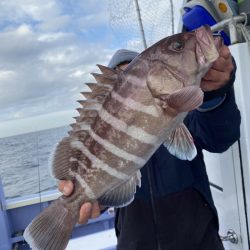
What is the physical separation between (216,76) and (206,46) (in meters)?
0.26

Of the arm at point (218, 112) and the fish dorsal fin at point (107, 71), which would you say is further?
the arm at point (218, 112)

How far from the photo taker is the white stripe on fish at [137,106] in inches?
50.4

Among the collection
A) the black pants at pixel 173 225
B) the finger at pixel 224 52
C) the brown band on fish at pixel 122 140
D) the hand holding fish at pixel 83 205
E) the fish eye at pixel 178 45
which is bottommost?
the black pants at pixel 173 225

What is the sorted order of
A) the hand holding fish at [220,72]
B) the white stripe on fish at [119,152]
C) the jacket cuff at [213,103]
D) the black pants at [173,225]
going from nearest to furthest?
the white stripe on fish at [119,152] → the hand holding fish at [220,72] → the jacket cuff at [213,103] → the black pants at [173,225]

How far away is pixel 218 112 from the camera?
170 centimetres

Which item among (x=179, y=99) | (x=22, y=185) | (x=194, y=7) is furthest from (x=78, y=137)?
(x=22, y=185)

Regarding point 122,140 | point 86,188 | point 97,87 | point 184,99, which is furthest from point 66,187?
point 184,99

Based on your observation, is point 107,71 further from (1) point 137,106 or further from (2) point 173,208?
(2) point 173,208

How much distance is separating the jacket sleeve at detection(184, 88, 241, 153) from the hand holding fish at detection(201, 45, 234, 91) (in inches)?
5.8

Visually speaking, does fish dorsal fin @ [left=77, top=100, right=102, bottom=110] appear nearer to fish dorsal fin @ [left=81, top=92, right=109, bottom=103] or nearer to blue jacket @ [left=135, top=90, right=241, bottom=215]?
fish dorsal fin @ [left=81, top=92, right=109, bottom=103]

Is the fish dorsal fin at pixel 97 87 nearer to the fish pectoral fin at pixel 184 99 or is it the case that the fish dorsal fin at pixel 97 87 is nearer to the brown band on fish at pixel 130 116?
the brown band on fish at pixel 130 116

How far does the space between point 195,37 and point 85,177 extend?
0.68 meters

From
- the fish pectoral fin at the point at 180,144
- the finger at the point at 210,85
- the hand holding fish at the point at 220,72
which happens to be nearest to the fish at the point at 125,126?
the fish pectoral fin at the point at 180,144

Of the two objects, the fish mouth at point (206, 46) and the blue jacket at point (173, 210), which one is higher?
the fish mouth at point (206, 46)
